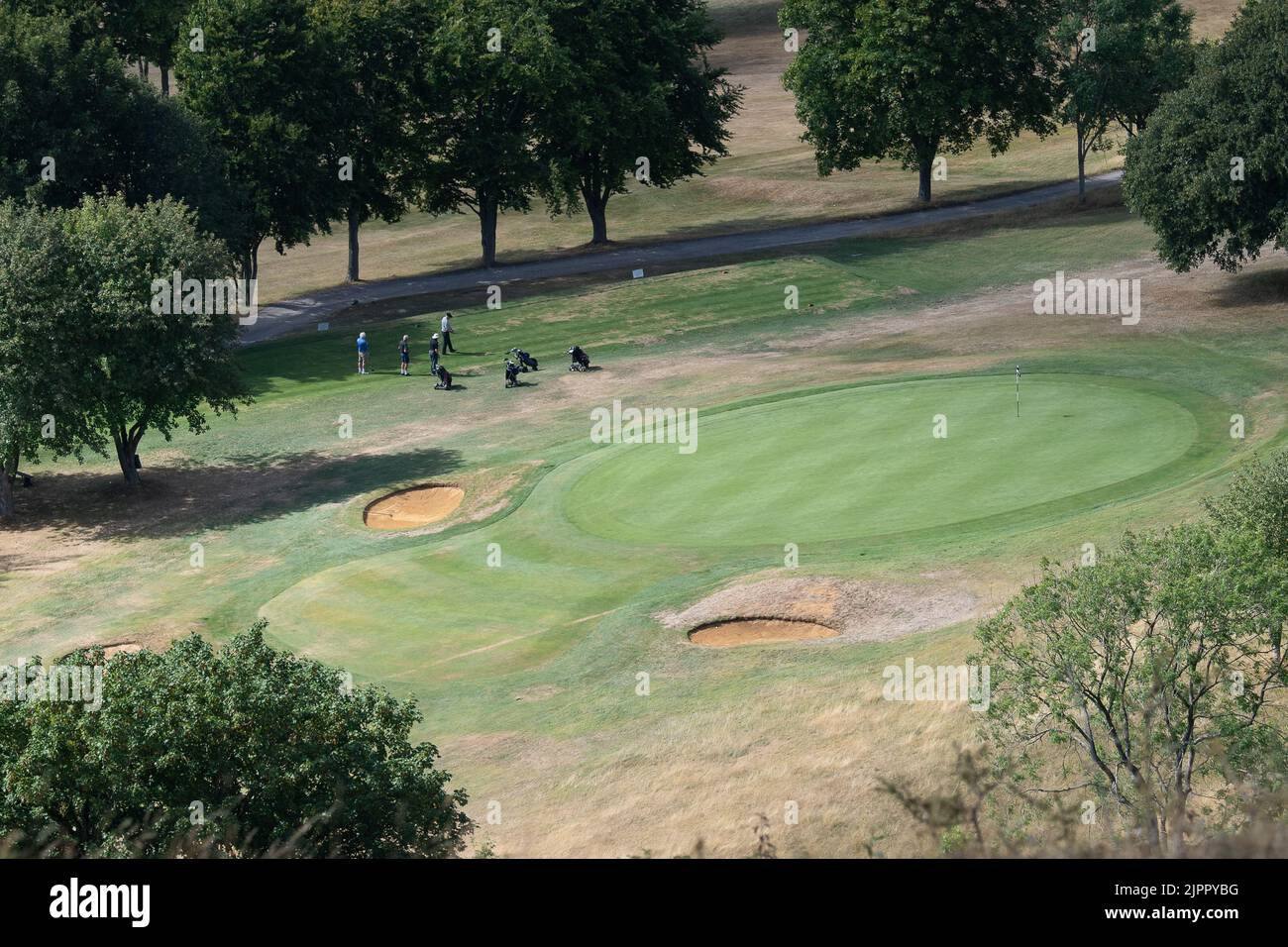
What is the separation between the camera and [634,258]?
85.8m

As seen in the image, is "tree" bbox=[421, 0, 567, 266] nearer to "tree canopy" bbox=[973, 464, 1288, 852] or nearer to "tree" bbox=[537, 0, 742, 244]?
"tree" bbox=[537, 0, 742, 244]

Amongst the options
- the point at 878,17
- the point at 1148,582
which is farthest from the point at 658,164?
the point at 1148,582

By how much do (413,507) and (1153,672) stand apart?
28.7 meters

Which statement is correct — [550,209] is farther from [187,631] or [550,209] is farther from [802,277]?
[187,631]

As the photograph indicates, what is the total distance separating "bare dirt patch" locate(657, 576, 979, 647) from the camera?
31.3m

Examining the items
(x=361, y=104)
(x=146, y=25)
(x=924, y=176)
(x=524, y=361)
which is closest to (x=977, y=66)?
(x=924, y=176)

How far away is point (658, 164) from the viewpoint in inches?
3460

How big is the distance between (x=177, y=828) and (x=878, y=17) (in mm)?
77857

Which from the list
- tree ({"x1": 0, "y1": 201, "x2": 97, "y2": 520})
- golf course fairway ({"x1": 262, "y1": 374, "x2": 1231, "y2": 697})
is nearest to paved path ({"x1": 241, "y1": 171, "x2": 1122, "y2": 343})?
tree ({"x1": 0, "y1": 201, "x2": 97, "y2": 520})

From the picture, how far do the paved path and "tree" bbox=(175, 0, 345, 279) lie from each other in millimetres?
4908

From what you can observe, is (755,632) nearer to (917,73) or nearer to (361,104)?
(361,104)

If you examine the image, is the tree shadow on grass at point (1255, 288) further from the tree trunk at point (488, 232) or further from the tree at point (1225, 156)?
the tree trunk at point (488, 232)

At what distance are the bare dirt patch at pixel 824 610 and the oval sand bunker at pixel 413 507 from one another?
43.6 ft
